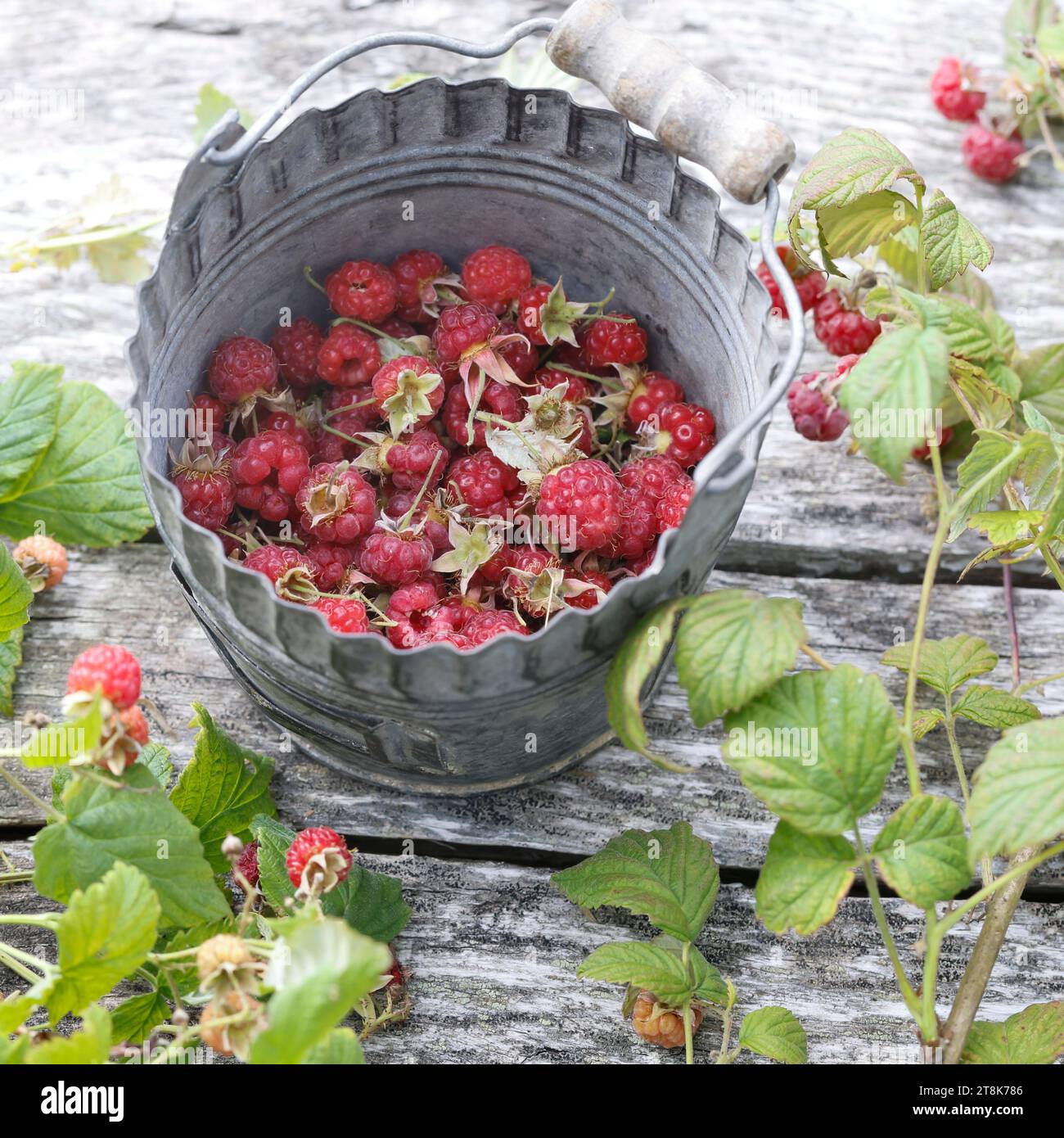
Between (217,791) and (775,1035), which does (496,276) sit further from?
(775,1035)

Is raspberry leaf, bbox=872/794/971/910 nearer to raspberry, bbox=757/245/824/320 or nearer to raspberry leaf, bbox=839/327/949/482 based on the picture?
raspberry leaf, bbox=839/327/949/482

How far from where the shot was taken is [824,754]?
0.63 meters

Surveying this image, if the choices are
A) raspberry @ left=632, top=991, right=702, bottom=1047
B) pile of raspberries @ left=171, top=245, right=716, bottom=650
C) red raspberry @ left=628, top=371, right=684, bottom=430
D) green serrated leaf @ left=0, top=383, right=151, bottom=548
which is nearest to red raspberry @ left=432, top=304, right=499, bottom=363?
pile of raspberries @ left=171, top=245, right=716, bottom=650

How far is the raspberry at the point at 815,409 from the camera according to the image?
0.96m

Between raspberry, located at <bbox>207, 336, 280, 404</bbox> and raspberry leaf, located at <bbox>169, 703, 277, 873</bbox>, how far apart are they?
0.22m

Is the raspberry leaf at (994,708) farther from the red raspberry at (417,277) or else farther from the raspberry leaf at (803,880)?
the red raspberry at (417,277)

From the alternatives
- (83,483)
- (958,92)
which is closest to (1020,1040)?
(83,483)

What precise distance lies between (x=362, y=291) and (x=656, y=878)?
46cm

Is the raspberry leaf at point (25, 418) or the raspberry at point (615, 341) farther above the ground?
the raspberry at point (615, 341)

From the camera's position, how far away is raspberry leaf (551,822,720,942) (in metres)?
0.76

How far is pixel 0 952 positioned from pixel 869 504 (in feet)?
2.40

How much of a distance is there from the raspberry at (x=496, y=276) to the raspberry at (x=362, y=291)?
0.06 metres

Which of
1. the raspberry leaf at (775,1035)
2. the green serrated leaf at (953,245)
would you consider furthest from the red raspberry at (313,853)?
the green serrated leaf at (953,245)

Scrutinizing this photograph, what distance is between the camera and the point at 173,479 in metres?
0.76
